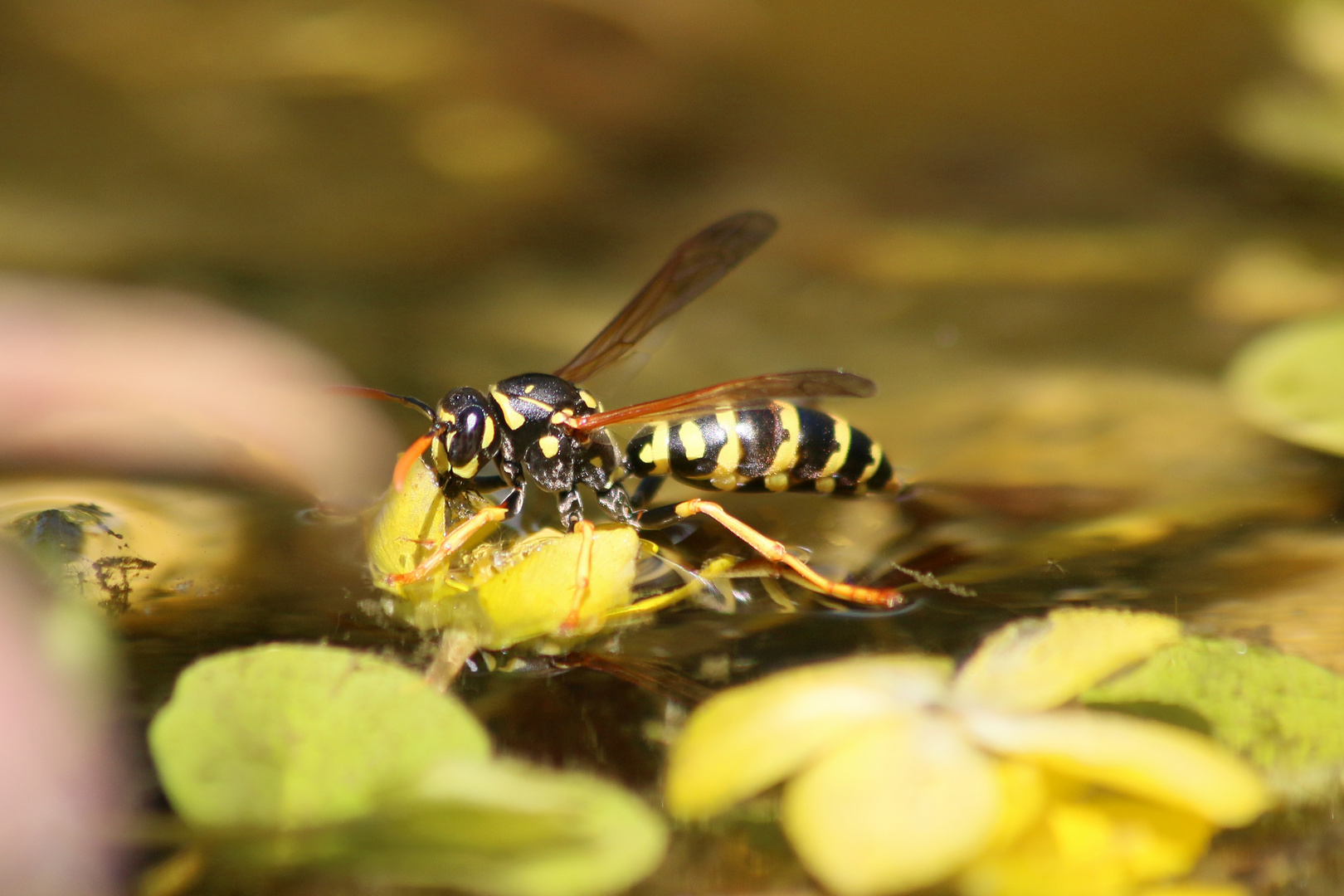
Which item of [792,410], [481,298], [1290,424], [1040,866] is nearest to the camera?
[1040,866]

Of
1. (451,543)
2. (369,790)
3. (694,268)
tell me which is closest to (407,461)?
(451,543)

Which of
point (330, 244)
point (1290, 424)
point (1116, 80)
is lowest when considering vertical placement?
point (1290, 424)

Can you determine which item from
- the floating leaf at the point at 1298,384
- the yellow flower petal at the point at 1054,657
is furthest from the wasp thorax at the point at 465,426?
the floating leaf at the point at 1298,384

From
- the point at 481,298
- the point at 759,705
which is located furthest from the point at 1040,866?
the point at 481,298

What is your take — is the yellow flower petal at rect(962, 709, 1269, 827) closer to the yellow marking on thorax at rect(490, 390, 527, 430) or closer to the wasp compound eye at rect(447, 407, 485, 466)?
the wasp compound eye at rect(447, 407, 485, 466)

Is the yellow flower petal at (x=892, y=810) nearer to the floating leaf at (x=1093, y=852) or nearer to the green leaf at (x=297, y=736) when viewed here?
the floating leaf at (x=1093, y=852)

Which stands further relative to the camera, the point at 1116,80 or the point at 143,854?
the point at 1116,80

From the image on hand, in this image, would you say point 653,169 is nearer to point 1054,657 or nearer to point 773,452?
point 773,452

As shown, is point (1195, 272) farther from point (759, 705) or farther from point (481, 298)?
point (759, 705)
